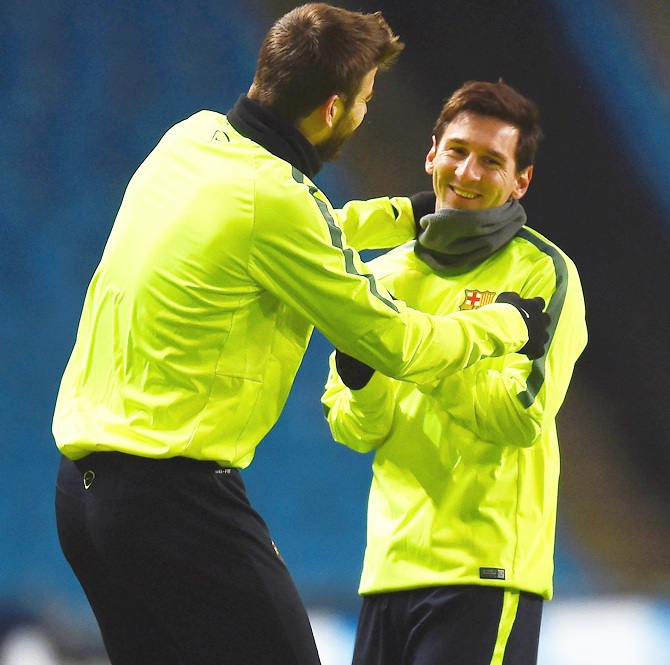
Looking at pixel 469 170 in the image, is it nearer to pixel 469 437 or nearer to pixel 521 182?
pixel 521 182

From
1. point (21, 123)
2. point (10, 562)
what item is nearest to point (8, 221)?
point (21, 123)

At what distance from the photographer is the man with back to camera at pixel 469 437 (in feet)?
6.30

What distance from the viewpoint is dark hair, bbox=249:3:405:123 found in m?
1.78

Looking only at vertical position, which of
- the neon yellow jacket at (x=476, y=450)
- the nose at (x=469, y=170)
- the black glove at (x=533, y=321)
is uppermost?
the nose at (x=469, y=170)

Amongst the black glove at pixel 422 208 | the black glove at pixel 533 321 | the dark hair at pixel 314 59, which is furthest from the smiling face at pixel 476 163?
the dark hair at pixel 314 59

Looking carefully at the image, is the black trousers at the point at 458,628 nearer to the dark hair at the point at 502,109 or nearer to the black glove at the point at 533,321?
the black glove at the point at 533,321

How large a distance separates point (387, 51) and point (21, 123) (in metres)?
2.10

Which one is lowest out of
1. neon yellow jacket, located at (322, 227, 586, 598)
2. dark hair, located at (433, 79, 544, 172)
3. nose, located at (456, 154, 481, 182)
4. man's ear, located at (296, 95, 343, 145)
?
neon yellow jacket, located at (322, 227, 586, 598)

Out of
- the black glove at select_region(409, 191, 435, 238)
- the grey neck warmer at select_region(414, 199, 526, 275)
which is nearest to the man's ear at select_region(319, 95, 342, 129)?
the grey neck warmer at select_region(414, 199, 526, 275)

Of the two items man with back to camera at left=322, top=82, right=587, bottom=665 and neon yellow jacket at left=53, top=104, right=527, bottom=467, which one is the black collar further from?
man with back to camera at left=322, top=82, right=587, bottom=665

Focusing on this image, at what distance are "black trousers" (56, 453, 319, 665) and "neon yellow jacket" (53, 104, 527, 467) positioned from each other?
49mm

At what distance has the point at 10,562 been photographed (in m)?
3.61

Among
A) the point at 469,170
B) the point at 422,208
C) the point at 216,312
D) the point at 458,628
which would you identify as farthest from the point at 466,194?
the point at 458,628

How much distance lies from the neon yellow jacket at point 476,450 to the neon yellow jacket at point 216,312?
20 cm
